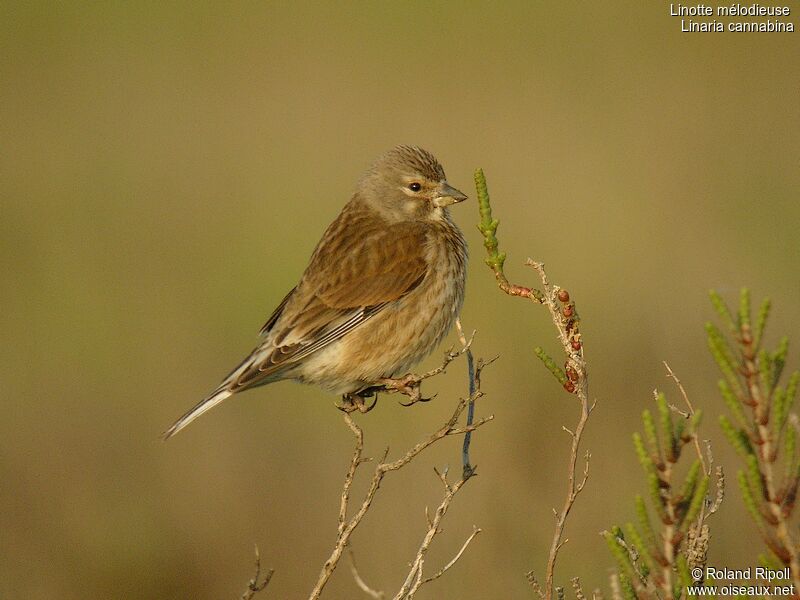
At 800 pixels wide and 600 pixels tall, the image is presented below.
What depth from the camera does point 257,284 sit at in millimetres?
8961

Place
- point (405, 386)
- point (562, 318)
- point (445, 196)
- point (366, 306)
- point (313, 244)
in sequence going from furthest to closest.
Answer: point (313, 244) → point (445, 196) → point (366, 306) → point (405, 386) → point (562, 318)

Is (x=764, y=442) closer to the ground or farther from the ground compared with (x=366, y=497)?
farther from the ground

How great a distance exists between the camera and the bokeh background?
5.81 m

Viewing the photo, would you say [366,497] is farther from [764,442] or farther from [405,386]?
[405,386]

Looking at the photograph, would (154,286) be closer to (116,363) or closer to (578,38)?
(116,363)

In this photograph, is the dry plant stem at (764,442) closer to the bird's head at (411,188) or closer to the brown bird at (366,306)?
the brown bird at (366,306)

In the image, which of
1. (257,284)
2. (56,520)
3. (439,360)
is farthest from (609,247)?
(56,520)

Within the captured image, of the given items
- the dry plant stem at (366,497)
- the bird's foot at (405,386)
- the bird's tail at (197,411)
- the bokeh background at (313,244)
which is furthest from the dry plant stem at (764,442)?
the bokeh background at (313,244)

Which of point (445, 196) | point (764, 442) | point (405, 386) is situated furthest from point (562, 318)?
point (445, 196)

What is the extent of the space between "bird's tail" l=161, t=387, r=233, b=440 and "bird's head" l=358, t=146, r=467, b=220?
139 cm

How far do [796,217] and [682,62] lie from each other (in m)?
3.03

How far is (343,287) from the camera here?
5035 mm

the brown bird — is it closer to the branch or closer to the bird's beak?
the bird's beak

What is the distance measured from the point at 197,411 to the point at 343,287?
954 millimetres
